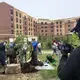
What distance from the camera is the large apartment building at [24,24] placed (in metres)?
81.1

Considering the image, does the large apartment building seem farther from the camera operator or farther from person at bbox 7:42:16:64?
the camera operator

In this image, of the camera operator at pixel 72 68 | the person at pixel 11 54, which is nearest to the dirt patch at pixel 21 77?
the person at pixel 11 54

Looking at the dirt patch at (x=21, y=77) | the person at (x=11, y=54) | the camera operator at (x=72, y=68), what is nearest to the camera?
the camera operator at (x=72, y=68)

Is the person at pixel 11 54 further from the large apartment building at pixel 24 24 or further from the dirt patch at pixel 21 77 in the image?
the large apartment building at pixel 24 24

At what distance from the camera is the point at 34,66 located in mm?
13125

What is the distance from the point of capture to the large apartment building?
81062 mm

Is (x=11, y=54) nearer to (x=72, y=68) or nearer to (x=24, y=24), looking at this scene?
(x=72, y=68)

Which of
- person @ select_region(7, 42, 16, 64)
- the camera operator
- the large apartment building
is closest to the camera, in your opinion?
the camera operator

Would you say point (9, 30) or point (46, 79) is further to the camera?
point (9, 30)

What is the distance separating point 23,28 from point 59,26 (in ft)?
58.4

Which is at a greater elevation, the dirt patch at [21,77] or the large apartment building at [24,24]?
the large apartment building at [24,24]

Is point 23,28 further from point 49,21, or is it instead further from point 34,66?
point 34,66

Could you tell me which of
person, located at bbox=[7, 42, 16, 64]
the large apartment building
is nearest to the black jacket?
person, located at bbox=[7, 42, 16, 64]

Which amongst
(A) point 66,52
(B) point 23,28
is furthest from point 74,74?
(B) point 23,28
